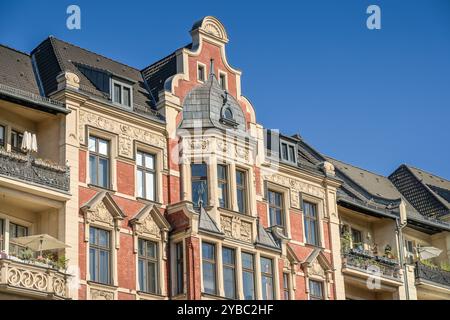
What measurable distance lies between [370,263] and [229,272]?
8.62 meters

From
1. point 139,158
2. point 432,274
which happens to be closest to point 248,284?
point 139,158

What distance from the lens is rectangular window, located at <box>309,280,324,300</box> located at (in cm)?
4484

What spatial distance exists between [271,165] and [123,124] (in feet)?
22.4

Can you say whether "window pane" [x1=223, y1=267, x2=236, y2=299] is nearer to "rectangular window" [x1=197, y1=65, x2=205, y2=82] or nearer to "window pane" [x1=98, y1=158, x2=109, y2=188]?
"window pane" [x1=98, y1=158, x2=109, y2=188]

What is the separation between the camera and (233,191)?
4209 centimetres

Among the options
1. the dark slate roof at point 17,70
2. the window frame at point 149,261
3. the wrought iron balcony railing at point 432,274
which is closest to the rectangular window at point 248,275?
the window frame at point 149,261

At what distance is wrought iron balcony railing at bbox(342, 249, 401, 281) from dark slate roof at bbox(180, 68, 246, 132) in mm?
7071

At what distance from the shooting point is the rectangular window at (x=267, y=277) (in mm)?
41894

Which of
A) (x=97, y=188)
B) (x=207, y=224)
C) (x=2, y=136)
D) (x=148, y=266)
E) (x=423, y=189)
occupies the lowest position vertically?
(x=148, y=266)

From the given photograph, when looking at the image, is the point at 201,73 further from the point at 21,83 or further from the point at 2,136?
the point at 2,136

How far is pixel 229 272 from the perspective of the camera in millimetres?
40719

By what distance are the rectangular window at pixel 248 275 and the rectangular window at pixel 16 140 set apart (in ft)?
28.3

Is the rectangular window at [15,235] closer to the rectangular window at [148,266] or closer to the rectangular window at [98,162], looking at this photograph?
the rectangular window at [98,162]
